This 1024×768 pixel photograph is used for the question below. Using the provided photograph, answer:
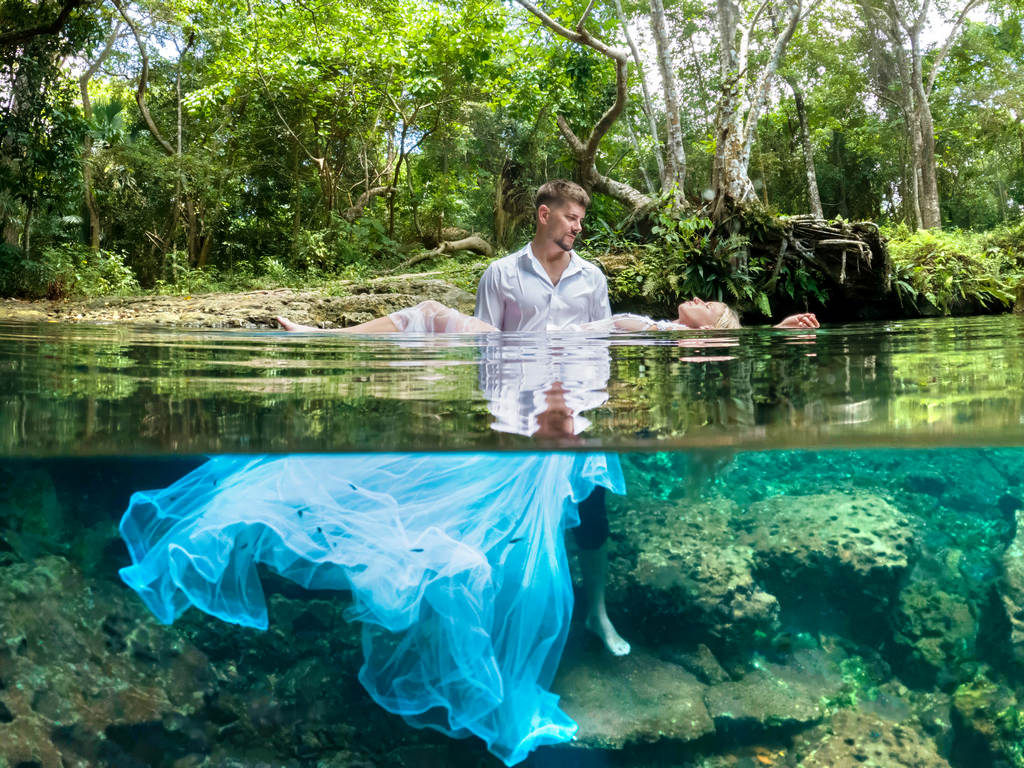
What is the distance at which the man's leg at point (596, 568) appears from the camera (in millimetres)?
4227

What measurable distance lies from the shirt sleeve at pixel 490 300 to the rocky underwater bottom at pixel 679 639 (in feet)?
6.03

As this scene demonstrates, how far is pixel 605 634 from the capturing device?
425 cm

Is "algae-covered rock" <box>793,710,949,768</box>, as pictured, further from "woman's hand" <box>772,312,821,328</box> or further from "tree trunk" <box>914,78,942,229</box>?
"tree trunk" <box>914,78,942,229</box>

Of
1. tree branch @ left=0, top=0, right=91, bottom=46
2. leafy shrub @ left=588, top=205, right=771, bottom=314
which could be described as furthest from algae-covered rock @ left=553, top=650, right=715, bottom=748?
tree branch @ left=0, top=0, right=91, bottom=46

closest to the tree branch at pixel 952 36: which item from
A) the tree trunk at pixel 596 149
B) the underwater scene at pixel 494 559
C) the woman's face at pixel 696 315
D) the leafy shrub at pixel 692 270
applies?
the tree trunk at pixel 596 149

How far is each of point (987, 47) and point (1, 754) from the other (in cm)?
2897

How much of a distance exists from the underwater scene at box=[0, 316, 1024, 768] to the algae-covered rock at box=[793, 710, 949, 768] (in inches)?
0.7

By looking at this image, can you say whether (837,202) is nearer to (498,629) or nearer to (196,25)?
(196,25)

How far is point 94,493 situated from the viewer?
4.32 m

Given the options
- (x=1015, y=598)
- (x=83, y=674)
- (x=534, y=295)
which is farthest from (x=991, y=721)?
(x=83, y=674)


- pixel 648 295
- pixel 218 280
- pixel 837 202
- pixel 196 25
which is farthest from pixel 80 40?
pixel 837 202

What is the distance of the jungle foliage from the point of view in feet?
41.5

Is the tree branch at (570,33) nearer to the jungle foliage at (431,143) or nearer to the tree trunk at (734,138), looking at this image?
the jungle foliage at (431,143)

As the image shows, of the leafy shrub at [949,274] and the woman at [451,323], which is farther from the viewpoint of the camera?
the leafy shrub at [949,274]
